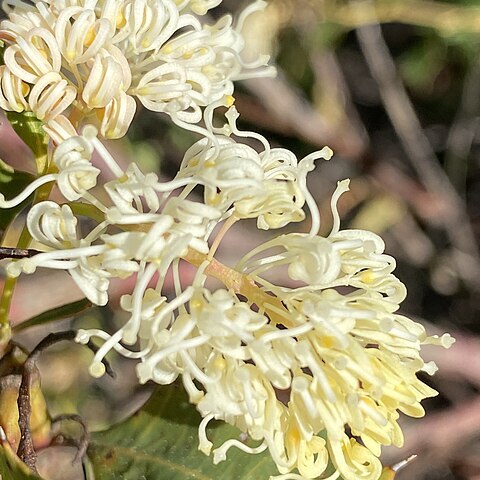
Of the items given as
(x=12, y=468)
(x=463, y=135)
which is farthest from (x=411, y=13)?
(x=12, y=468)

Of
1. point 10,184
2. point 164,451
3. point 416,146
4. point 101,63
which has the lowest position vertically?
point 416,146

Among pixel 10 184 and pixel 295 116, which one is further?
pixel 295 116

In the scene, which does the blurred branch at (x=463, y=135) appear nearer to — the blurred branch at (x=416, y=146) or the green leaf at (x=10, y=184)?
the blurred branch at (x=416, y=146)

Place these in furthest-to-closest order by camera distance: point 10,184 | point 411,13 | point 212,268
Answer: point 411,13 < point 10,184 < point 212,268

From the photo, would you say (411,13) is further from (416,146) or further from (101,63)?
(101,63)

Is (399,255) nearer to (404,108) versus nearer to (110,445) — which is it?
(404,108)
